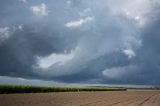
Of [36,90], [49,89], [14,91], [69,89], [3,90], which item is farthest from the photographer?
[69,89]

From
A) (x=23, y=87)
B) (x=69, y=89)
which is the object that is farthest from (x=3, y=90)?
(x=69, y=89)

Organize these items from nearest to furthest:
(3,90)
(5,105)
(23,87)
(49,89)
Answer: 1. (5,105)
2. (3,90)
3. (23,87)
4. (49,89)

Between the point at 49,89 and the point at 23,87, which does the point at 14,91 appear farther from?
the point at 49,89

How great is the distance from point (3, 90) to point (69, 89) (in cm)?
3817

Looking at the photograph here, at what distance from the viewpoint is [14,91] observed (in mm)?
55062

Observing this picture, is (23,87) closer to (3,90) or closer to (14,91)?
(14,91)

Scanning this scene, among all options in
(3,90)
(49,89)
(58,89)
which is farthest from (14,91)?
(58,89)

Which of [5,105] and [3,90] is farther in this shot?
[3,90]

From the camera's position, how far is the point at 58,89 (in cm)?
7794

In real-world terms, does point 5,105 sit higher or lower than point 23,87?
lower

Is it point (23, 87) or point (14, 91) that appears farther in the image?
point (23, 87)

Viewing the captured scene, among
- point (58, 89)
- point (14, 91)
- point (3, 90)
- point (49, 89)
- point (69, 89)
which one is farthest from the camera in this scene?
point (69, 89)

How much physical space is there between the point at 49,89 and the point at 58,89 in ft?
21.7

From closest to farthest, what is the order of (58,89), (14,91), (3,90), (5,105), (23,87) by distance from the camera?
(5,105) < (3,90) < (14,91) < (23,87) < (58,89)
